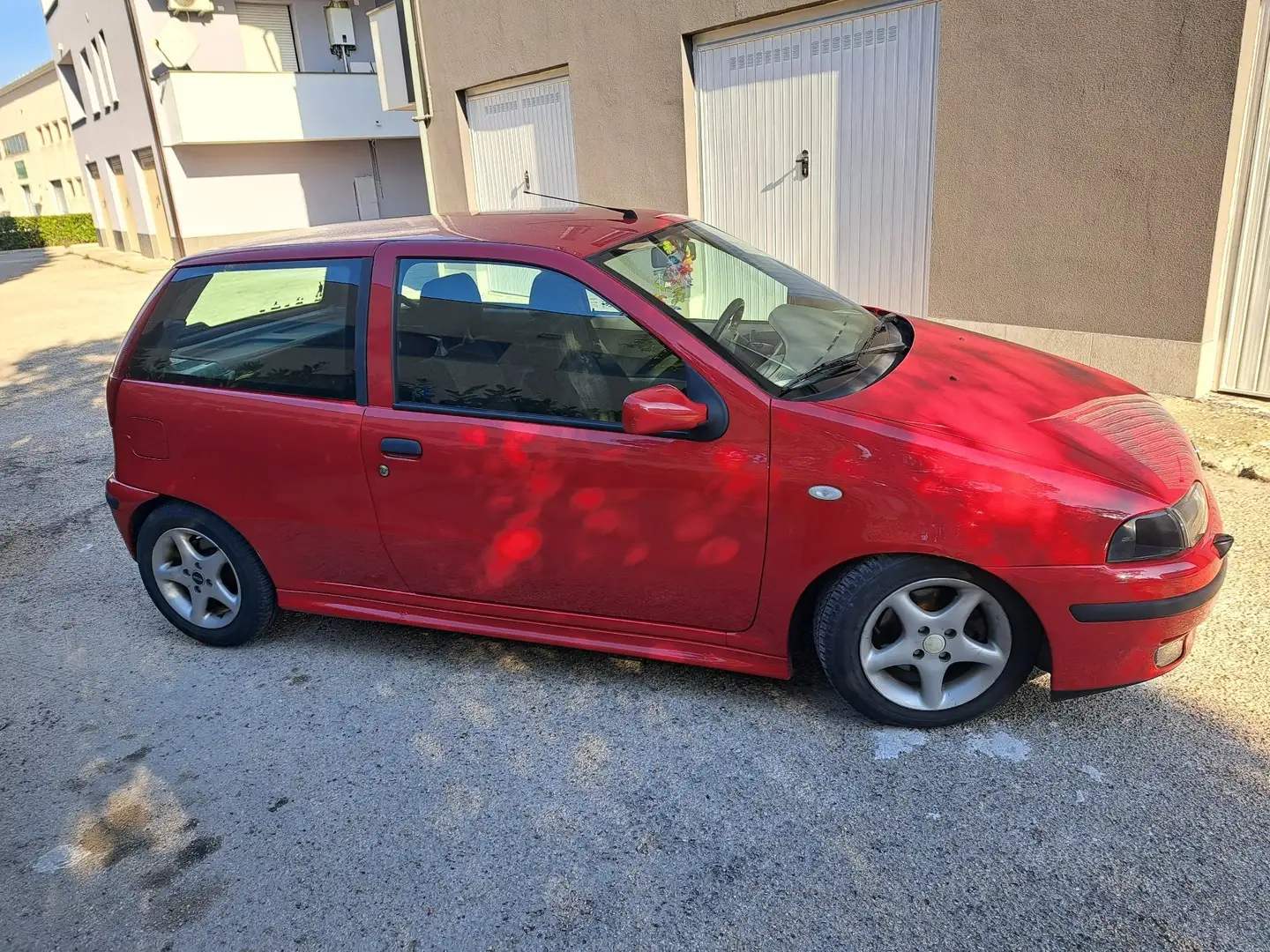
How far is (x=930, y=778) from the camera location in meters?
2.84

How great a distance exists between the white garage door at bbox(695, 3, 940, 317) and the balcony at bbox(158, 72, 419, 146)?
15.5 m

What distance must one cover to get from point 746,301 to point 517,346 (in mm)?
951

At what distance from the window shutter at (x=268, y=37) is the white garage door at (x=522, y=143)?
42.6 ft

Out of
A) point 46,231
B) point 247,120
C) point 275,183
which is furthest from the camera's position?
point 46,231

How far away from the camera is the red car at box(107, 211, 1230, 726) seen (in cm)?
278

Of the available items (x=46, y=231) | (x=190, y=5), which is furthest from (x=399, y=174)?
(x=46, y=231)

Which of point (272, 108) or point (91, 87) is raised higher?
point (91, 87)

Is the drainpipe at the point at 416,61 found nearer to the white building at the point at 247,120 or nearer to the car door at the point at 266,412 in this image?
the car door at the point at 266,412

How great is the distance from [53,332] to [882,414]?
14360mm

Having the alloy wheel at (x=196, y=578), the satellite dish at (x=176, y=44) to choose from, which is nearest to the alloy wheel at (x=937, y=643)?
Result: the alloy wheel at (x=196, y=578)

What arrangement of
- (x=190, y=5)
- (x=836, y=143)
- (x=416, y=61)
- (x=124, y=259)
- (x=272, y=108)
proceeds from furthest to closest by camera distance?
(x=124, y=259) < (x=272, y=108) < (x=190, y=5) < (x=416, y=61) < (x=836, y=143)

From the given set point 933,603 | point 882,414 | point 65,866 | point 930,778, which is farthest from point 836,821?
point 65,866

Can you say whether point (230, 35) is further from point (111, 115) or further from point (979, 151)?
point (979, 151)

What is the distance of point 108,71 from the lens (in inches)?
987
